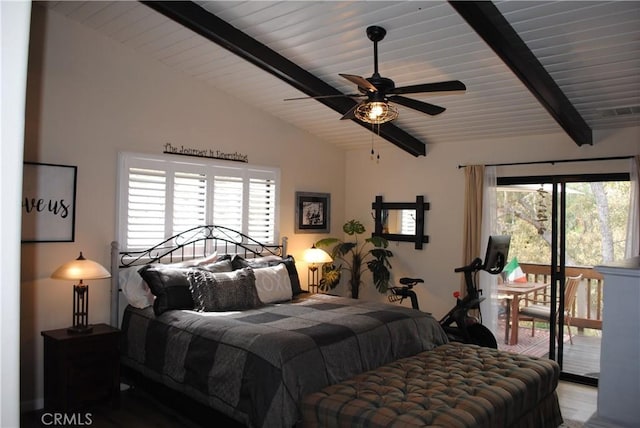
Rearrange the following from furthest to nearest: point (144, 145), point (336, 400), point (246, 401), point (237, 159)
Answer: point (237, 159), point (144, 145), point (246, 401), point (336, 400)

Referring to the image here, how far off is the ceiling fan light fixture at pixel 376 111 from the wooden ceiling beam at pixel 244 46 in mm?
1030

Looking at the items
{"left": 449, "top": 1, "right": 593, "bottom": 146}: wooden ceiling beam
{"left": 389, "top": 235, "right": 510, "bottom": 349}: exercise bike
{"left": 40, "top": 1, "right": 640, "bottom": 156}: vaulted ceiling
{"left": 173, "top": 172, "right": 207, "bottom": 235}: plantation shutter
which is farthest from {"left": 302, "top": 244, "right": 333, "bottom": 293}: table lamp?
{"left": 449, "top": 1, "right": 593, "bottom": 146}: wooden ceiling beam

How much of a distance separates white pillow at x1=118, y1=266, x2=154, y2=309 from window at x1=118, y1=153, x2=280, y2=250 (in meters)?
0.35

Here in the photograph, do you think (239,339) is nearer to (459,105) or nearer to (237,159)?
(237,159)

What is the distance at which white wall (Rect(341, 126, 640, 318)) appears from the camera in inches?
195

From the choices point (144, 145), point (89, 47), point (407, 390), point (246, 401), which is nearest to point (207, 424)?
point (246, 401)

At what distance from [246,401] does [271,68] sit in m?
2.77

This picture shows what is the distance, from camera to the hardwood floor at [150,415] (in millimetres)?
3664

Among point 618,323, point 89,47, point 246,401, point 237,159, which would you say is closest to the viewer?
point 618,323

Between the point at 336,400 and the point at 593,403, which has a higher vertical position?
the point at 336,400

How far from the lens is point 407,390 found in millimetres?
3018

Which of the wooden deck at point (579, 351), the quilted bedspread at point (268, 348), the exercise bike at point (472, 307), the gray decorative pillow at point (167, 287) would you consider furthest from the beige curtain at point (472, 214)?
the gray decorative pillow at point (167, 287)

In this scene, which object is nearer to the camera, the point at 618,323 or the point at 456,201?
the point at 618,323

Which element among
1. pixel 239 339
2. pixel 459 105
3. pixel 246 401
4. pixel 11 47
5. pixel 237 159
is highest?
pixel 459 105
